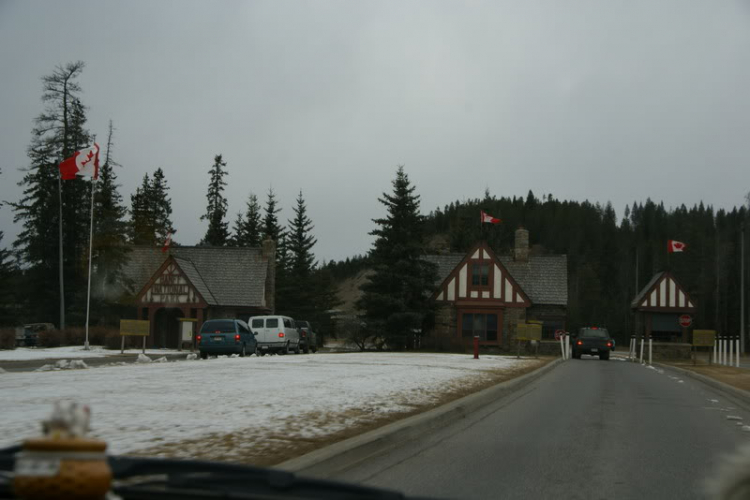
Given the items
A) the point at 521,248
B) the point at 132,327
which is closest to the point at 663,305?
the point at 521,248

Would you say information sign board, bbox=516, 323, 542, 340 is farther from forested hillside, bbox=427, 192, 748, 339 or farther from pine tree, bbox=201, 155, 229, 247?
pine tree, bbox=201, 155, 229, 247

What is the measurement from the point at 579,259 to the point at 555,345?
107 meters

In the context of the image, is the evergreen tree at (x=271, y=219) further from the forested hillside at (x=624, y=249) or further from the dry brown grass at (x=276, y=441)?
the dry brown grass at (x=276, y=441)

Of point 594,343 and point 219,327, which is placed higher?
point 219,327

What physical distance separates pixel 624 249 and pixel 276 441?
150694 mm

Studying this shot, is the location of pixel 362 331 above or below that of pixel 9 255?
below

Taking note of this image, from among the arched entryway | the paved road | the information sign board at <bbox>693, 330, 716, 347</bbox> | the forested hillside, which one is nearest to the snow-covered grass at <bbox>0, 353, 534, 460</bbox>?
the paved road

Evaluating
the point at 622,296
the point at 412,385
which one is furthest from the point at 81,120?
the point at 622,296

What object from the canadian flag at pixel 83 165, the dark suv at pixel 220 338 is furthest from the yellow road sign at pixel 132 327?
the canadian flag at pixel 83 165

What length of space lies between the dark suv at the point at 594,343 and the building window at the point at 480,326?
36.3 feet

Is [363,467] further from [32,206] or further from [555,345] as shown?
[32,206]

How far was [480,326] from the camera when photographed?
53062mm

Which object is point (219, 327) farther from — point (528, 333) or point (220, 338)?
point (528, 333)

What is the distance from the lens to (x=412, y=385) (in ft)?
51.7
